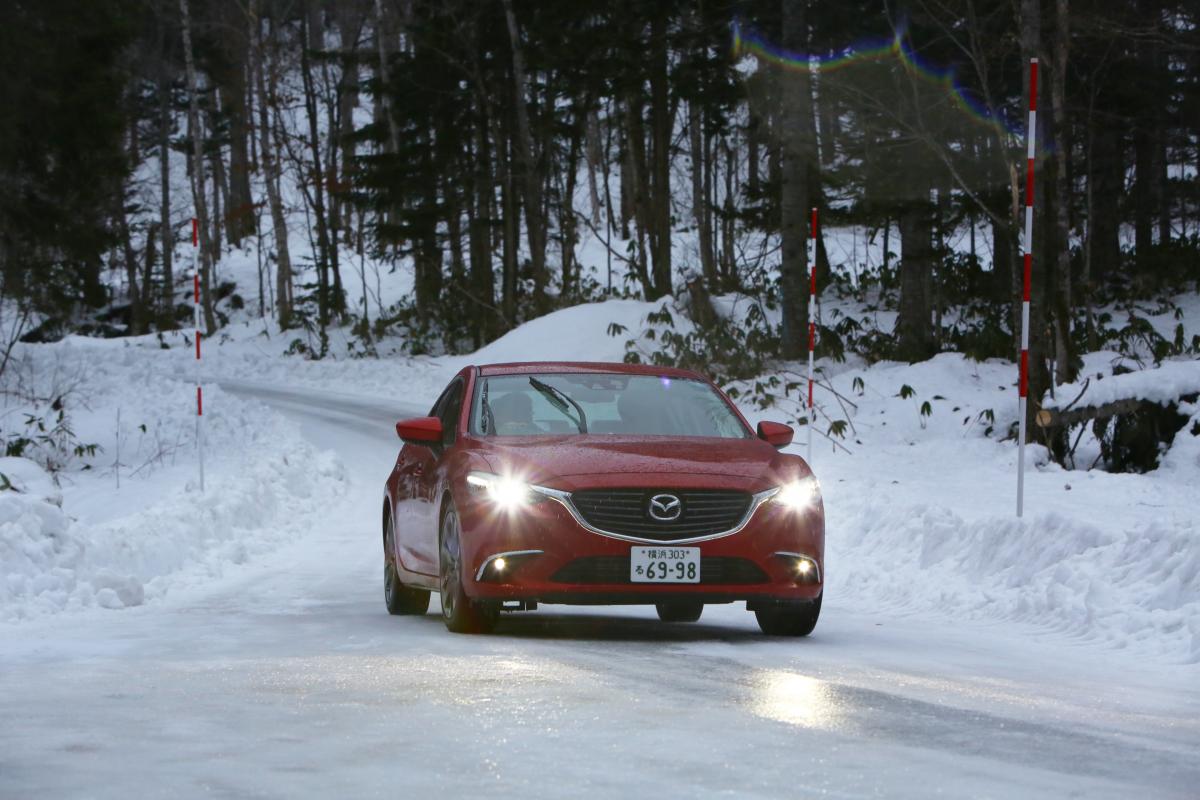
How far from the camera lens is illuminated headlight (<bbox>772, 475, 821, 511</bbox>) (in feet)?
26.6

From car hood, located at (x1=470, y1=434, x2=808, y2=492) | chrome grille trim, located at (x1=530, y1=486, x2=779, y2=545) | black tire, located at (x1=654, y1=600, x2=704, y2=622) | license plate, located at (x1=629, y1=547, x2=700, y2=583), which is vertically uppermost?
car hood, located at (x1=470, y1=434, x2=808, y2=492)

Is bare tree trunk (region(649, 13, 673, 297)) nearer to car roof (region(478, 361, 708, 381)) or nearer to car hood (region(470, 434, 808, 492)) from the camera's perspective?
car roof (region(478, 361, 708, 381))

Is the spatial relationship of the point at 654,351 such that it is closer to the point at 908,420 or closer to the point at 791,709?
the point at 908,420

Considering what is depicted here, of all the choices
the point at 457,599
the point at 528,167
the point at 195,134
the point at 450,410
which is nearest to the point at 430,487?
the point at 450,410

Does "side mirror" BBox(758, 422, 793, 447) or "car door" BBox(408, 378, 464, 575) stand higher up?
"side mirror" BBox(758, 422, 793, 447)

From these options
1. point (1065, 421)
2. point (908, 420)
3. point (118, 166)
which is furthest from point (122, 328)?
point (1065, 421)

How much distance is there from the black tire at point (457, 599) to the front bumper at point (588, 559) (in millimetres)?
124

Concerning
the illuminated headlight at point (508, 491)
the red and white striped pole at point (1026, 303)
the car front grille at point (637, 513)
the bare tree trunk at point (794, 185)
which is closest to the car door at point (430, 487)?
the illuminated headlight at point (508, 491)

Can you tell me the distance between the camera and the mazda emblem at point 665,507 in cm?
785

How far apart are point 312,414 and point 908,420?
11.6 metres

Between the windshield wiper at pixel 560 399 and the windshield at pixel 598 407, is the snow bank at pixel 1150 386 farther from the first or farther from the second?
the windshield wiper at pixel 560 399

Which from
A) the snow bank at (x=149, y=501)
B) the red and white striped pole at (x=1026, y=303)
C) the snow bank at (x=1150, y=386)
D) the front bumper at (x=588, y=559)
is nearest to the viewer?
the front bumper at (x=588, y=559)

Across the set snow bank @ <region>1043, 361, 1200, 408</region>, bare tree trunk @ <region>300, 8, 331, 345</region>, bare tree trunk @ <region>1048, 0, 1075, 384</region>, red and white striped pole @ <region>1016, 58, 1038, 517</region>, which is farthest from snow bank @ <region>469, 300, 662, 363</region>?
red and white striped pole @ <region>1016, 58, 1038, 517</region>

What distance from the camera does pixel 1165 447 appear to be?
53.0 ft
